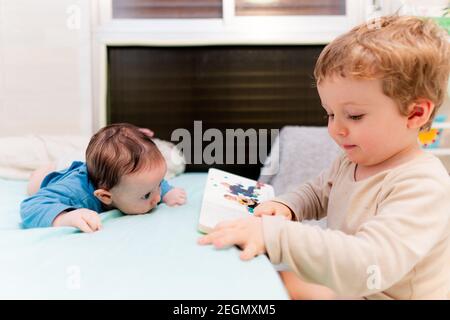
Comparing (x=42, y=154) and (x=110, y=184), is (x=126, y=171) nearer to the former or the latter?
(x=110, y=184)

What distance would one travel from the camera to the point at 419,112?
2.59 ft

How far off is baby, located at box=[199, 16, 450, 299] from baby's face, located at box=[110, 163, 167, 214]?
13.4 inches

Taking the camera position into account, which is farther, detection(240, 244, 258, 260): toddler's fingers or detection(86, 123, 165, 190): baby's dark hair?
detection(86, 123, 165, 190): baby's dark hair

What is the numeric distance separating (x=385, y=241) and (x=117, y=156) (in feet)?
2.06

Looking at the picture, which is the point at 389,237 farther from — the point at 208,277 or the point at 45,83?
the point at 45,83

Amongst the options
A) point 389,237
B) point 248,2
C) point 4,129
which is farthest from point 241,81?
point 389,237

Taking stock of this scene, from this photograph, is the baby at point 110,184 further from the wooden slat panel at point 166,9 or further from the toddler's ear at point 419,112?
the wooden slat panel at point 166,9

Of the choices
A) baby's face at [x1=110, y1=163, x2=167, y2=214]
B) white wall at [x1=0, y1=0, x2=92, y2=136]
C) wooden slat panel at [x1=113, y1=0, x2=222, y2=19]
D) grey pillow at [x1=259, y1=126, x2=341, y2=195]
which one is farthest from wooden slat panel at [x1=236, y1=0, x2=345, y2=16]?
baby's face at [x1=110, y1=163, x2=167, y2=214]

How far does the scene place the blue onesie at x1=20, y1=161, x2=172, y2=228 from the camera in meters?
1.04

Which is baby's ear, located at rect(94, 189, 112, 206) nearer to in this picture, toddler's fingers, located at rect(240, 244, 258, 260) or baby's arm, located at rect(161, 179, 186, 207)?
baby's arm, located at rect(161, 179, 186, 207)

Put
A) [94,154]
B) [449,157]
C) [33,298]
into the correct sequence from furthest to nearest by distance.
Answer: [449,157]
[94,154]
[33,298]

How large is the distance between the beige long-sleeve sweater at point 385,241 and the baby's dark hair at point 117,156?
0.43 m

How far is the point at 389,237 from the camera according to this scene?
68cm
